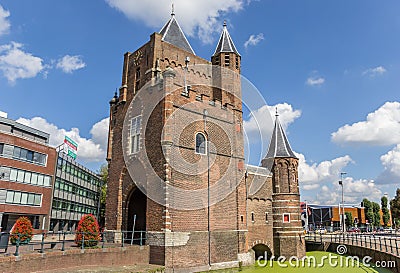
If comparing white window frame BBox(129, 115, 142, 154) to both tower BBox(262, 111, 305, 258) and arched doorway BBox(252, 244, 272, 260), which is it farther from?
tower BBox(262, 111, 305, 258)

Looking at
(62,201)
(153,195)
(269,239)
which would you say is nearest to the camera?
(153,195)

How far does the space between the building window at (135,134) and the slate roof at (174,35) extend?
24.2 ft

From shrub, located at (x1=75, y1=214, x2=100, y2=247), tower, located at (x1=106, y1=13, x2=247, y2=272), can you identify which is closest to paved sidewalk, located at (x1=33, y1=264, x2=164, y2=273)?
tower, located at (x1=106, y1=13, x2=247, y2=272)

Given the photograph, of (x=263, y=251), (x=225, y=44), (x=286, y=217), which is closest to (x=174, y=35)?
(x=225, y=44)

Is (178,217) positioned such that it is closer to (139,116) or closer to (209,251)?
(209,251)

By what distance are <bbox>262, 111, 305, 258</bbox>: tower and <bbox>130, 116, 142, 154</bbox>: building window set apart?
15.0 meters

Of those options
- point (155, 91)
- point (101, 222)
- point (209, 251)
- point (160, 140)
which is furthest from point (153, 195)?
point (101, 222)

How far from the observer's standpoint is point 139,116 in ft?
73.7

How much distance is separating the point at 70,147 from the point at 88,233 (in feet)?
133

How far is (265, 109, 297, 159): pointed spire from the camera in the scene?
3189 centimetres

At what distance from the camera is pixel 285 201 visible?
30109 millimetres

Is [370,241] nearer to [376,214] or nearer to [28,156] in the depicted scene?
→ [28,156]

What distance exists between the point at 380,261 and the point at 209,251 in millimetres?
11828

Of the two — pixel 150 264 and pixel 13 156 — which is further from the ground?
pixel 13 156
